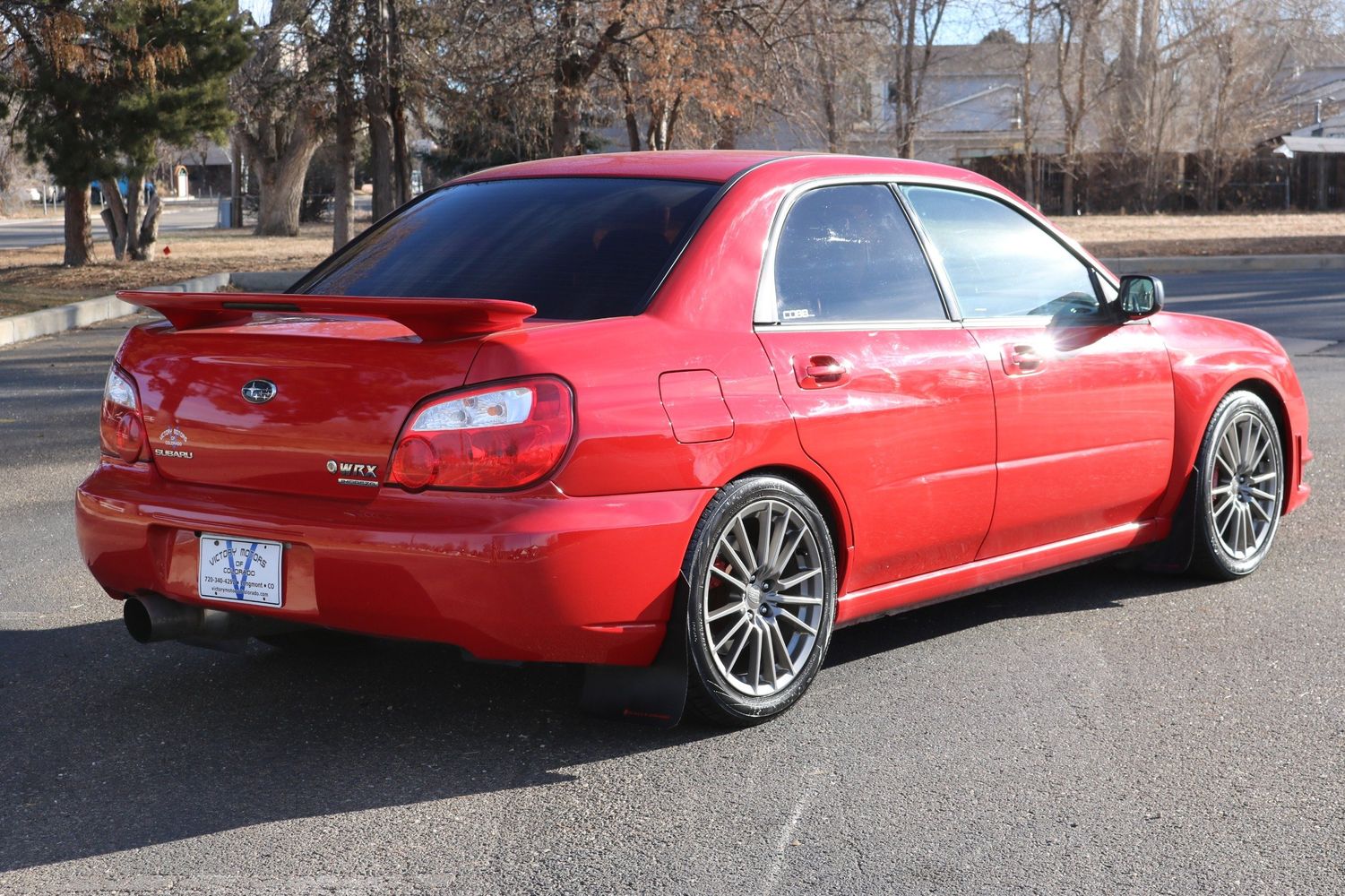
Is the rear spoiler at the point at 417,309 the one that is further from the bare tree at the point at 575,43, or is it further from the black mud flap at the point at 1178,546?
the bare tree at the point at 575,43

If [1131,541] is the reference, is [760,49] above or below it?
above

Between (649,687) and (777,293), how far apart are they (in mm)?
1162

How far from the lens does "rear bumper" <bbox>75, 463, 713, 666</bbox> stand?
3.72m

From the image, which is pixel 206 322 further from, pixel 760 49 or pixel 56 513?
pixel 760 49

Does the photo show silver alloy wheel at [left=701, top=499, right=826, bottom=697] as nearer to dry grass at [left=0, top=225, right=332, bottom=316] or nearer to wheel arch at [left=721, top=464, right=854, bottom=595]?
wheel arch at [left=721, top=464, right=854, bottom=595]

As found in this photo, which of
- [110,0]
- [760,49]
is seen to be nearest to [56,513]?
[110,0]

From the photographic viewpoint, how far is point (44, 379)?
1233 centimetres

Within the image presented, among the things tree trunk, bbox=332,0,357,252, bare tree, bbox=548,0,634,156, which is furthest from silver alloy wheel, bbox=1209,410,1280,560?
tree trunk, bbox=332,0,357,252

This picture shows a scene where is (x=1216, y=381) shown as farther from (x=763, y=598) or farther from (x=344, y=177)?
(x=344, y=177)

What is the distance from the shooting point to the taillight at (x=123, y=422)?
428 cm

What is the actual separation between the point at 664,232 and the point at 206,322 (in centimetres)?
130

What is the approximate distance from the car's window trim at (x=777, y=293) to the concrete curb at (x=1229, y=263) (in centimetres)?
2005

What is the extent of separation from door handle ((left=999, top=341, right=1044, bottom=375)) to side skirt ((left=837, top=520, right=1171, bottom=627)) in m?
0.60

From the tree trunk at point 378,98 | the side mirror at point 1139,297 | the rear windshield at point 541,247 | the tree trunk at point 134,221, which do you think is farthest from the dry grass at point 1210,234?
the rear windshield at point 541,247
